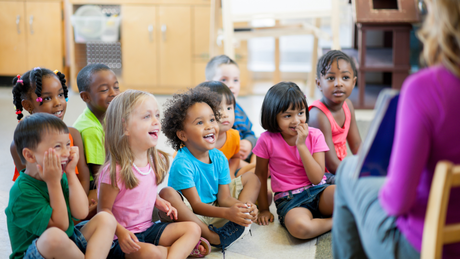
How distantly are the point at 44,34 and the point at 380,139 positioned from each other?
3412 millimetres

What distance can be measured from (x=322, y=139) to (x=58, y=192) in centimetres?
85

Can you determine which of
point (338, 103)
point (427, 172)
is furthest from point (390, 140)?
point (338, 103)

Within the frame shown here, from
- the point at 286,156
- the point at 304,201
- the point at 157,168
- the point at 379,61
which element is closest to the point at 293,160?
the point at 286,156

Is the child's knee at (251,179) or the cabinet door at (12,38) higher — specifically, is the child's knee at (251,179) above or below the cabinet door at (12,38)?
below

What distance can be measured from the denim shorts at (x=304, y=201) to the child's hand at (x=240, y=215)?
0.23m

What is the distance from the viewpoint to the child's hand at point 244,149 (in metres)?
1.78

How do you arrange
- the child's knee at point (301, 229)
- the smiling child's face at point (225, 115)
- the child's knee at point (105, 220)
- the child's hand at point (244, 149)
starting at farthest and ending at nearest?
the child's hand at point (244, 149), the smiling child's face at point (225, 115), the child's knee at point (301, 229), the child's knee at point (105, 220)

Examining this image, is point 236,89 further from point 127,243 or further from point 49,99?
point 127,243

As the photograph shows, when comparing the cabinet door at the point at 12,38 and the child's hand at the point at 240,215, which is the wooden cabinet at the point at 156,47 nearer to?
the cabinet door at the point at 12,38

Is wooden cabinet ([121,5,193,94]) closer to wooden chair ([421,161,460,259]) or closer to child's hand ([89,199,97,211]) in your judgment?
child's hand ([89,199,97,211])

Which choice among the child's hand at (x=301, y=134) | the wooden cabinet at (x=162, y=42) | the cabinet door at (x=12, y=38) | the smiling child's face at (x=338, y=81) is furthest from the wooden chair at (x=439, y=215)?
the cabinet door at (x=12, y=38)

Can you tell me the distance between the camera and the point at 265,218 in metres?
1.48

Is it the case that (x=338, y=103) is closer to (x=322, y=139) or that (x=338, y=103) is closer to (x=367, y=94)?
(x=322, y=139)

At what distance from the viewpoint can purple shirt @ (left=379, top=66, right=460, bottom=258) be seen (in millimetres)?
651
